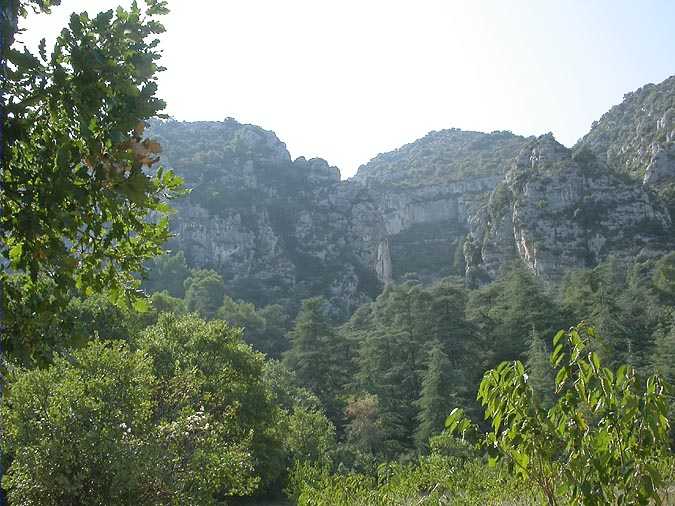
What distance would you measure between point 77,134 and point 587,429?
132 inches

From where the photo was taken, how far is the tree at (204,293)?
61.7 metres

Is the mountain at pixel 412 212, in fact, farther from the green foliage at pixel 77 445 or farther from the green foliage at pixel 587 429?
the green foliage at pixel 587 429

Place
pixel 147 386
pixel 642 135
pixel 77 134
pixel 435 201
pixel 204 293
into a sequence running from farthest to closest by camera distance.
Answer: pixel 435 201
pixel 642 135
pixel 204 293
pixel 147 386
pixel 77 134

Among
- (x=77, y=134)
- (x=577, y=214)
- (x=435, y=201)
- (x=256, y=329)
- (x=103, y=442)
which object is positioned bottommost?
(x=256, y=329)

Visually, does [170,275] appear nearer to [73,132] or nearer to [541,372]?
[541,372]

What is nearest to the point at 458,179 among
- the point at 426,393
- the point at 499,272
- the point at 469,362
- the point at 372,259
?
the point at 372,259

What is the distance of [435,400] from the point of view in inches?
1147

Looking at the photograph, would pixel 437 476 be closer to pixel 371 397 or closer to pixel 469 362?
pixel 371 397

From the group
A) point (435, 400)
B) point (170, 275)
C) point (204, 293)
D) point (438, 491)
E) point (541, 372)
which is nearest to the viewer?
point (438, 491)

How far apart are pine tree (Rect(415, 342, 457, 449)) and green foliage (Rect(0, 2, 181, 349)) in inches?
1068

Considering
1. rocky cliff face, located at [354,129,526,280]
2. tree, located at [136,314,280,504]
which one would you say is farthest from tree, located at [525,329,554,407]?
rocky cliff face, located at [354,129,526,280]

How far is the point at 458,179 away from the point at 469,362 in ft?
350

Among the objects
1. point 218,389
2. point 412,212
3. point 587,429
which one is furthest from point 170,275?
point 587,429

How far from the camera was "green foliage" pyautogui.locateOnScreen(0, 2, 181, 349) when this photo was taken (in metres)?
2.81
